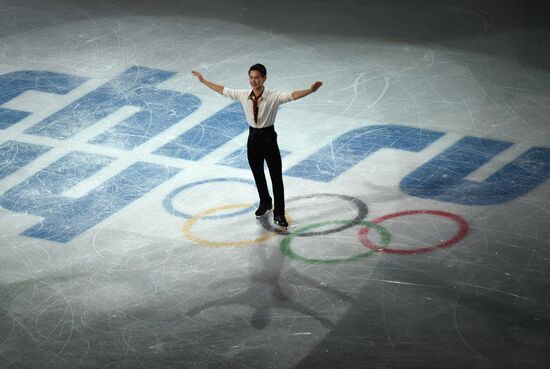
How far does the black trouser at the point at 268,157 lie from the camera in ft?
36.5

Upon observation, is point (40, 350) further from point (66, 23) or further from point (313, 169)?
point (66, 23)

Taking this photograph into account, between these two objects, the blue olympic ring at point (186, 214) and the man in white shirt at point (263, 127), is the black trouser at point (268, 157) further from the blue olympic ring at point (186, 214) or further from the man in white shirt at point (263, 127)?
the blue olympic ring at point (186, 214)

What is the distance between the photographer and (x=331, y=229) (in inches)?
446

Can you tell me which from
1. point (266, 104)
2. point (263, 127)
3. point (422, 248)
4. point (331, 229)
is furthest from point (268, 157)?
point (422, 248)

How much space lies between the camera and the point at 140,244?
445 inches

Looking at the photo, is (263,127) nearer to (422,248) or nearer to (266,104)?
(266,104)

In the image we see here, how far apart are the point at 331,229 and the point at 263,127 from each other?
3.94 ft

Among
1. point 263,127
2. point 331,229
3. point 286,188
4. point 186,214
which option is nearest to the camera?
point 263,127

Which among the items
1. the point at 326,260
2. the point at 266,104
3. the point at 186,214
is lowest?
the point at 186,214

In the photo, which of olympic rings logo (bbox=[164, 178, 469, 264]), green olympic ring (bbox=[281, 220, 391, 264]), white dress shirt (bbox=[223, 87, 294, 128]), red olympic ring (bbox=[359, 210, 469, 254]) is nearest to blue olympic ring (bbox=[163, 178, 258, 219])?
olympic rings logo (bbox=[164, 178, 469, 264])

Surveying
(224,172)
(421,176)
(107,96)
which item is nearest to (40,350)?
(224,172)

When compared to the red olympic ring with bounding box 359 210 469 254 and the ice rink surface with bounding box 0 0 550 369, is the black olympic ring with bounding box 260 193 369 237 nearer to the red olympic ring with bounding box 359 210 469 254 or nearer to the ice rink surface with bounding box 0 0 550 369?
the ice rink surface with bounding box 0 0 550 369

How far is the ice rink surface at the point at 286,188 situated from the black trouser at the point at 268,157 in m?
0.36

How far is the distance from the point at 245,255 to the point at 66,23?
7866 mm
